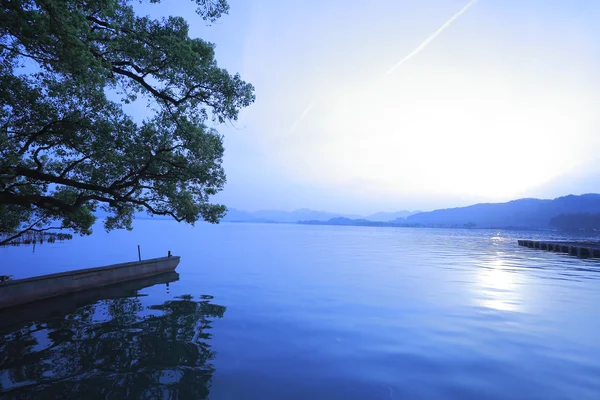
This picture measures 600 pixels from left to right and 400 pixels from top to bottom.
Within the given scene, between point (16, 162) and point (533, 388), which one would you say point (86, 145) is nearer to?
point (16, 162)

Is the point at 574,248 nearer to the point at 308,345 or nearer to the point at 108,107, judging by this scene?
the point at 308,345

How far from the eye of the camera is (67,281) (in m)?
21.8

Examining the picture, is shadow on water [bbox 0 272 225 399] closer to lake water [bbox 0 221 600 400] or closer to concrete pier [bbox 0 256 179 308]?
lake water [bbox 0 221 600 400]

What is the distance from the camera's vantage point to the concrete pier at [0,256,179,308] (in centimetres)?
1812

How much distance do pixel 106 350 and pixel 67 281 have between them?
13549 mm

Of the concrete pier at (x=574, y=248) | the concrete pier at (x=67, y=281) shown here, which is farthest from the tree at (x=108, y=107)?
the concrete pier at (x=574, y=248)

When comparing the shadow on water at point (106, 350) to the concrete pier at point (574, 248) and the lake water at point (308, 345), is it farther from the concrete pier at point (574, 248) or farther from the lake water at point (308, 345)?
the concrete pier at point (574, 248)

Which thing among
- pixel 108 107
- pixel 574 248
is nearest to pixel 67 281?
pixel 108 107

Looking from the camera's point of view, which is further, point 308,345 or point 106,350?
point 308,345

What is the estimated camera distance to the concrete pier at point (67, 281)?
18.1 meters

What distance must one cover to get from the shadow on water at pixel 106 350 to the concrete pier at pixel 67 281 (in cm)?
92

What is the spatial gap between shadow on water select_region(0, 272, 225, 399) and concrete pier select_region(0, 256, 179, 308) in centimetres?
92

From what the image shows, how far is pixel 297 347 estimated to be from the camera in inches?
503

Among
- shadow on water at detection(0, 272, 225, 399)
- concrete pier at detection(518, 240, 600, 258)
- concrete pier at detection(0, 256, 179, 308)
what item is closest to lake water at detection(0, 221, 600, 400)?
shadow on water at detection(0, 272, 225, 399)
